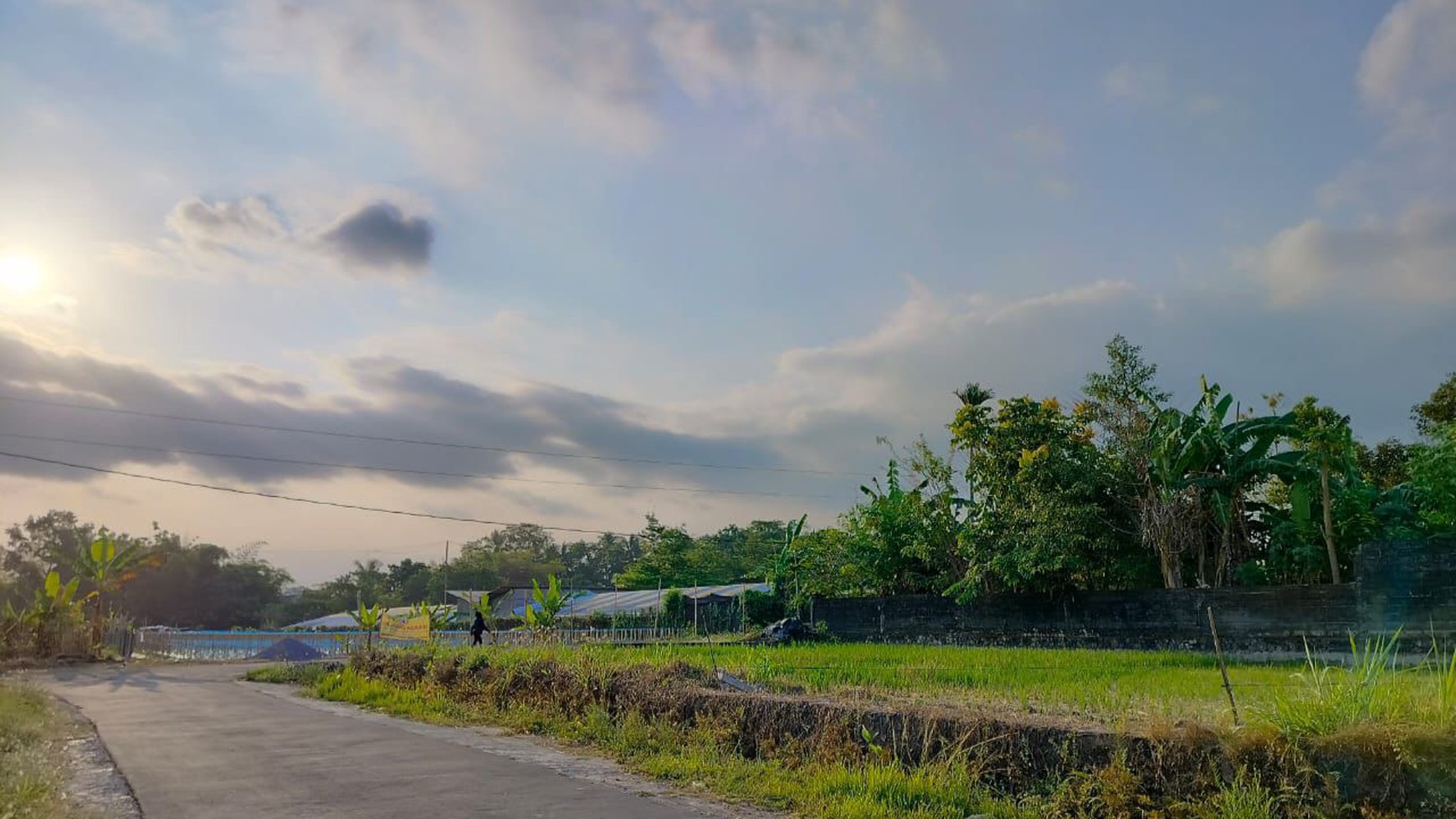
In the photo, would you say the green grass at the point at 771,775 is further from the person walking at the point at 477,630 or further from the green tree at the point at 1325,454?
the person walking at the point at 477,630

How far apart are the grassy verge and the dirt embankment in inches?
214

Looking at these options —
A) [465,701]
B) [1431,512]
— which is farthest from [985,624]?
[465,701]

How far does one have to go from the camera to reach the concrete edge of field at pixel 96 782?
26.1ft

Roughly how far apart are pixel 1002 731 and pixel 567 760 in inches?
189

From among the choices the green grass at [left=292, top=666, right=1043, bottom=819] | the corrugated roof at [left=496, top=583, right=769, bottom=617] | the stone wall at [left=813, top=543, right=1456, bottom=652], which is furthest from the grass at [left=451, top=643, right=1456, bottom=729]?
the corrugated roof at [left=496, top=583, right=769, bottom=617]

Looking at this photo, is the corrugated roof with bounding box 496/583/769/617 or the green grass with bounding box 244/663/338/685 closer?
the green grass with bounding box 244/663/338/685

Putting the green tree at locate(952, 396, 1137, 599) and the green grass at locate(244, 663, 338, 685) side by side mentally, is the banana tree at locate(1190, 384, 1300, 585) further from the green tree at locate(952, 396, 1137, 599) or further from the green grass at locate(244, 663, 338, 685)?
the green grass at locate(244, 663, 338, 685)

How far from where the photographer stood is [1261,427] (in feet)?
A: 59.1

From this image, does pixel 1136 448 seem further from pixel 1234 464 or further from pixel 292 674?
pixel 292 674

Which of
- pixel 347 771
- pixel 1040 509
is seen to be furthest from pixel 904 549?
pixel 347 771

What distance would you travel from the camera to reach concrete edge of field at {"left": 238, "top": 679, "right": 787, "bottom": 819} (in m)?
7.65

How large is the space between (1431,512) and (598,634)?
23.0 m

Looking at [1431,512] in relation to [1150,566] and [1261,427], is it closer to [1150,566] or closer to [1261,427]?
[1261,427]

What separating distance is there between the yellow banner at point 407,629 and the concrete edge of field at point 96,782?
12861 mm
